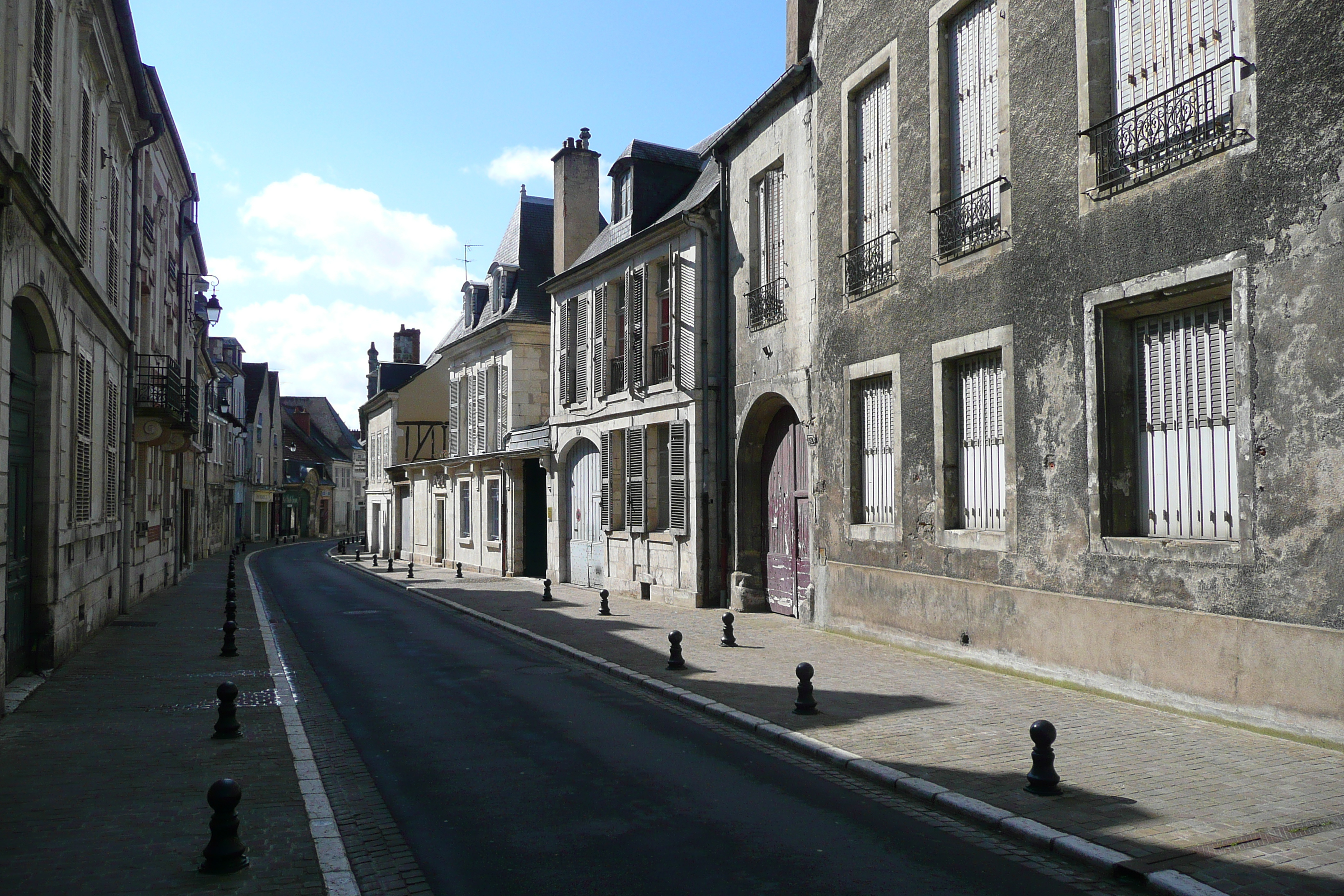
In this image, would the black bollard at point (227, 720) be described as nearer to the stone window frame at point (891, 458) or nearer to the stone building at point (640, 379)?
the stone window frame at point (891, 458)

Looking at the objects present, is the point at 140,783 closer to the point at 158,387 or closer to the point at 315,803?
the point at 315,803

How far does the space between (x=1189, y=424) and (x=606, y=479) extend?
1429 cm

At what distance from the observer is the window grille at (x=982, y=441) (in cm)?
1098

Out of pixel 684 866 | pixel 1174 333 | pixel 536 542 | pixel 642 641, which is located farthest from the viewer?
pixel 536 542

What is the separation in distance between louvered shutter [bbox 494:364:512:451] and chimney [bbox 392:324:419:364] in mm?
24848

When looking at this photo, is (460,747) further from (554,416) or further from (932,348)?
(554,416)

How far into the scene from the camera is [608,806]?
20.3 feet

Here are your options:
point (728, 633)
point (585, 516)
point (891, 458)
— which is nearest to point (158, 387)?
point (585, 516)

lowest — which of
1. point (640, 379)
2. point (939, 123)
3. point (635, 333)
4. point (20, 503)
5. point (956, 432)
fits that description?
point (20, 503)

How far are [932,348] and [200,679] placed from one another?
9239 millimetres

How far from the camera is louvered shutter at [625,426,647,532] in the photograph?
20.0 meters

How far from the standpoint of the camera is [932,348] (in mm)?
11820

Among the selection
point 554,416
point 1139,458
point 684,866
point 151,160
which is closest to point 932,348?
point 1139,458

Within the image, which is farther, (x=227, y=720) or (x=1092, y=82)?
(x=1092, y=82)
